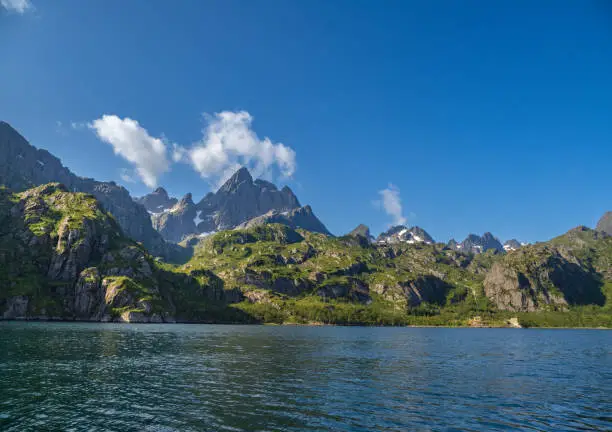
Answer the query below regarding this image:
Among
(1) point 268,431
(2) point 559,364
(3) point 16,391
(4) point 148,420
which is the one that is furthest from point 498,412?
(2) point 559,364

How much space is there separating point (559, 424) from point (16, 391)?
6028 cm

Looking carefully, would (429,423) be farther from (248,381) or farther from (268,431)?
(248,381)

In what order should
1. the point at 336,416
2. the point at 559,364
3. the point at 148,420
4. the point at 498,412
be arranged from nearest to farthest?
the point at 148,420 < the point at 336,416 < the point at 498,412 < the point at 559,364

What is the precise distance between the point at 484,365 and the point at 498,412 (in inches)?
1897

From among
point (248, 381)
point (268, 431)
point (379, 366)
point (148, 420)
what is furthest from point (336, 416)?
point (379, 366)

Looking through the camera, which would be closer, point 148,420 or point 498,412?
point 148,420

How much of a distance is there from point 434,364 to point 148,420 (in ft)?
219

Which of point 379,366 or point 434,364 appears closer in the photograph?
point 379,366

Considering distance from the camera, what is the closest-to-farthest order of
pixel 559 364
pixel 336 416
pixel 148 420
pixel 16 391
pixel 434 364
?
pixel 148 420 < pixel 336 416 < pixel 16 391 < pixel 434 364 < pixel 559 364

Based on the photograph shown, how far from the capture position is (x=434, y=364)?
83.1 metres

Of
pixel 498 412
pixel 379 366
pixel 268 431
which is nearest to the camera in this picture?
pixel 268 431

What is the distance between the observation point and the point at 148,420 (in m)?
35.2

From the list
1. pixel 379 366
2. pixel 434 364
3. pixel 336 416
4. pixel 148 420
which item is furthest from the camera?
pixel 434 364

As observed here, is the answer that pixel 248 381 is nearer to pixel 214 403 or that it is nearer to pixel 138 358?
pixel 214 403
